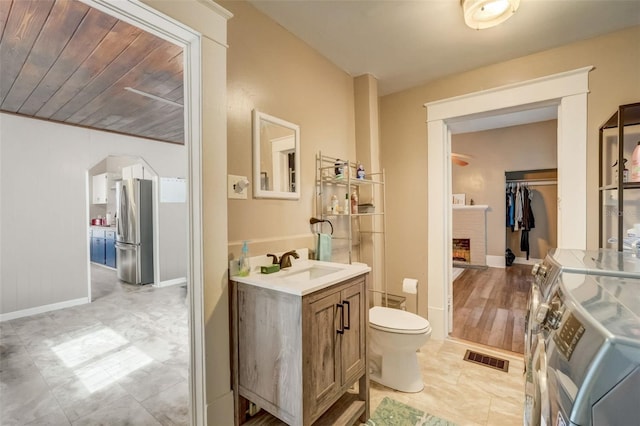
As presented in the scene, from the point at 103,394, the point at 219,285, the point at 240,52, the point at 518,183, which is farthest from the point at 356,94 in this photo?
the point at 518,183

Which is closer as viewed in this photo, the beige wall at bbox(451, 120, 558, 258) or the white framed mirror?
the white framed mirror

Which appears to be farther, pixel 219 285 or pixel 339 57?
pixel 339 57

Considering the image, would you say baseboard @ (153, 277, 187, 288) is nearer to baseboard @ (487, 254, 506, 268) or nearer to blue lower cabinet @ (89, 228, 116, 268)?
blue lower cabinet @ (89, 228, 116, 268)

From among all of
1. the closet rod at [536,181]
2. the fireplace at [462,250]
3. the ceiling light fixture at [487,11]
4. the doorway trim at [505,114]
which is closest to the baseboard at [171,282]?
the doorway trim at [505,114]

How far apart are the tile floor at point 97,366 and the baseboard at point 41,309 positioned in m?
0.10

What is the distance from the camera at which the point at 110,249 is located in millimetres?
5113

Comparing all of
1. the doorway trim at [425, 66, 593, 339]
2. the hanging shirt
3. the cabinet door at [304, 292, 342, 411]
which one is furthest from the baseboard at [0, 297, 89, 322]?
the hanging shirt

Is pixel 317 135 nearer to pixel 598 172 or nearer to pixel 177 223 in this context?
pixel 598 172

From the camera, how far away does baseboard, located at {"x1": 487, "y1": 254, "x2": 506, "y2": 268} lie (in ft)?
17.8

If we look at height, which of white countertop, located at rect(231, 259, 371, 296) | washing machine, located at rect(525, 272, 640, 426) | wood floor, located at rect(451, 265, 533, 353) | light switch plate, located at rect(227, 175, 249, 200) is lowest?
wood floor, located at rect(451, 265, 533, 353)

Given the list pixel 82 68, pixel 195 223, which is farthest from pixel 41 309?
pixel 195 223

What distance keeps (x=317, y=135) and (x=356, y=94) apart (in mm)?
769

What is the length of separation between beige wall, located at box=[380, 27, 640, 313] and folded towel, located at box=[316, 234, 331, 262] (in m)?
1.06

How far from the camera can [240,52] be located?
164cm
